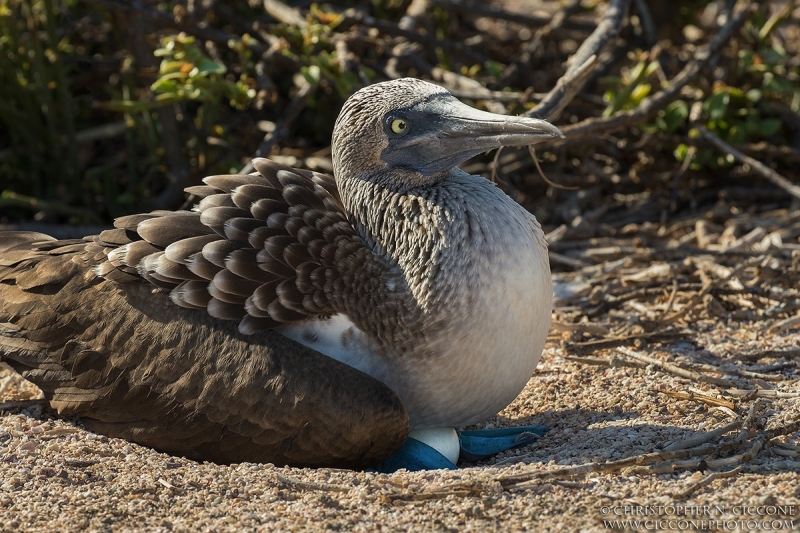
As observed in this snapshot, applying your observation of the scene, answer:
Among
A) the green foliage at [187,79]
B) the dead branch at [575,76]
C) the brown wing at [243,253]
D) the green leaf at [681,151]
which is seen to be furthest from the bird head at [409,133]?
the green leaf at [681,151]

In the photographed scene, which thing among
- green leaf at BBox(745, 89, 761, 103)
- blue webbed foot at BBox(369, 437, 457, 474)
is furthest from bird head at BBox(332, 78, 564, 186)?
green leaf at BBox(745, 89, 761, 103)

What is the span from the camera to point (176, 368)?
427 cm

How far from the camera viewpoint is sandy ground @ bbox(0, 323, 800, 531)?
3.48 m

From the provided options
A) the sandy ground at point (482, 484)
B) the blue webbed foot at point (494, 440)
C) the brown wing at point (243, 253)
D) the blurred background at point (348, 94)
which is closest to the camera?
the sandy ground at point (482, 484)

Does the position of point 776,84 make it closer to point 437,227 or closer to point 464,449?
point 437,227

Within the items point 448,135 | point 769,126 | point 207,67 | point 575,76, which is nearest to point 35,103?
point 207,67

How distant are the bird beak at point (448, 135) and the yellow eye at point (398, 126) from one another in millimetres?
27

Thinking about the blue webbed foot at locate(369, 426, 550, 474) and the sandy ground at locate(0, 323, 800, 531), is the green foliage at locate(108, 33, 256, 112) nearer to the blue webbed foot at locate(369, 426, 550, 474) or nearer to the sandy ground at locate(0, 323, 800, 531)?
the sandy ground at locate(0, 323, 800, 531)

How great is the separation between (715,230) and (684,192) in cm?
77

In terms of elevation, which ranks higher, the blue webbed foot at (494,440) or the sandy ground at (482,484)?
the sandy ground at (482,484)

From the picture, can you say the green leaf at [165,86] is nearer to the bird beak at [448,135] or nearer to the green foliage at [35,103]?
the green foliage at [35,103]

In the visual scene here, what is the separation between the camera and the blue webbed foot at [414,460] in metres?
4.31

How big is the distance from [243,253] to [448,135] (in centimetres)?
104

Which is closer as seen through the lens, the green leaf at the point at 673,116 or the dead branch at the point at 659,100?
the dead branch at the point at 659,100
